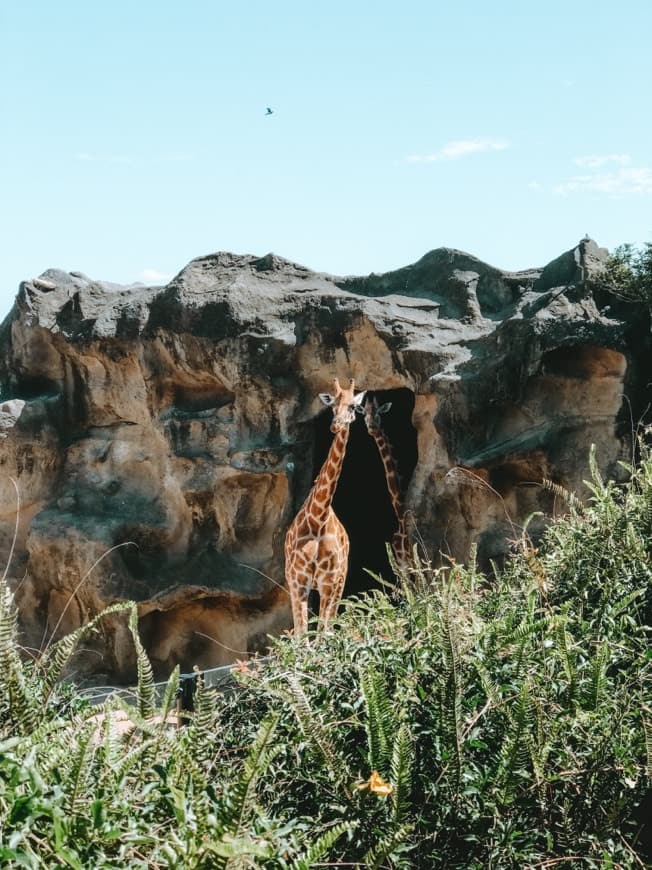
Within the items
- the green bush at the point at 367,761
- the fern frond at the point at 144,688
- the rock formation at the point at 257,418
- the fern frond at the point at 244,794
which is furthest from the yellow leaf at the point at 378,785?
the rock formation at the point at 257,418

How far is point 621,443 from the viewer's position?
31.0 feet

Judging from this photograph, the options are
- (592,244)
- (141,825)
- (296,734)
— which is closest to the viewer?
(141,825)

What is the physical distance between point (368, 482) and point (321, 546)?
2903mm

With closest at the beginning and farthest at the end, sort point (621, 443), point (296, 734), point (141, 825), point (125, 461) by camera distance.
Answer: point (141, 825), point (296, 734), point (621, 443), point (125, 461)

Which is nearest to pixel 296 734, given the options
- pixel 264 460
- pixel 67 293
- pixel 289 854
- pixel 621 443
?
pixel 289 854

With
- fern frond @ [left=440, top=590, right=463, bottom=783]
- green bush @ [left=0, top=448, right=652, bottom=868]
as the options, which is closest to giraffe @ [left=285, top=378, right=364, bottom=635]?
green bush @ [left=0, top=448, right=652, bottom=868]

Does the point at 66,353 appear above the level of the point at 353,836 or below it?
above

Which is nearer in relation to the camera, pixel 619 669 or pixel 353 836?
pixel 353 836

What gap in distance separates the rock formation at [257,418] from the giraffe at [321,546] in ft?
2.72

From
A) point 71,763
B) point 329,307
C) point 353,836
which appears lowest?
point 353,836

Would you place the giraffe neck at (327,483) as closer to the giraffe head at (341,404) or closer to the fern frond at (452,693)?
the giraffe head at (341,404)

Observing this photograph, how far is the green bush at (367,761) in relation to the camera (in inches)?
110

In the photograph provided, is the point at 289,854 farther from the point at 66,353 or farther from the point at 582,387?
the point at 66,353

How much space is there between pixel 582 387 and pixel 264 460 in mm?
3325
